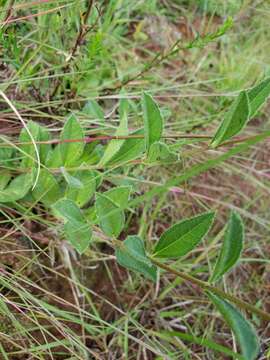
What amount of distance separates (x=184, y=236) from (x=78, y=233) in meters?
0.17

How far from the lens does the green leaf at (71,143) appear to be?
0.90 m

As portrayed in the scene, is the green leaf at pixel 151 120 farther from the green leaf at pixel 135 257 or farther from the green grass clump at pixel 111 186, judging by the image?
the green leaf at pixel 135 257

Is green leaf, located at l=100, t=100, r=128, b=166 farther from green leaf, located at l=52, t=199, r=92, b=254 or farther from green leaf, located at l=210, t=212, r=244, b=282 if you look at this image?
green leaf, located at l=210, t=212, r=244, b=282

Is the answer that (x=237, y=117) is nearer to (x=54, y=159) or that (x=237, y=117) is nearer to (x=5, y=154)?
(x=54, y=159)

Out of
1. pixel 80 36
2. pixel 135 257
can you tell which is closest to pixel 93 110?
pixel 80 36

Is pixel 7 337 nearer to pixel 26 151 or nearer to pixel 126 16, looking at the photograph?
pixel 26 151

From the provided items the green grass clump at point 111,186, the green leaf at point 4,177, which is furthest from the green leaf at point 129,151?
the green leaf at point 4,177

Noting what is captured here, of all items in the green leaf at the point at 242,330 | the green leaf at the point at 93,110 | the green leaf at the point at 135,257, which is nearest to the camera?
the green leaf at the point at 242,330

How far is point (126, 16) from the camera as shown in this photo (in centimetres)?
147

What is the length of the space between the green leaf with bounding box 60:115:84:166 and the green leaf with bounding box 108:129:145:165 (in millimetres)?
64

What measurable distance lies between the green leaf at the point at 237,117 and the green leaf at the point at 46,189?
1.16ft

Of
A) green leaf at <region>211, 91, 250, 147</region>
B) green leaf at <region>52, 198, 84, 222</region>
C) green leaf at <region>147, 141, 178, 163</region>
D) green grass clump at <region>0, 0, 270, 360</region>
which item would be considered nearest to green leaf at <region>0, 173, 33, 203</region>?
green grass clump at <region>0, 0, 270, 360</region>

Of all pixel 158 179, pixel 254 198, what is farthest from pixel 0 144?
pixel 254 198

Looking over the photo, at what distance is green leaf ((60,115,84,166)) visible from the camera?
901mm
